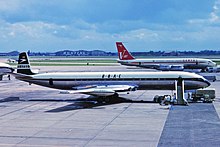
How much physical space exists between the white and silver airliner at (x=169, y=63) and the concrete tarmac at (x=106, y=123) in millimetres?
67643

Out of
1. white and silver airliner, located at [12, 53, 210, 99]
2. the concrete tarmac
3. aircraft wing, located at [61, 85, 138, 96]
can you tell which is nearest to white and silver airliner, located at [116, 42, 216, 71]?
white and silver airliner, located at [12, 53, 210, 99]

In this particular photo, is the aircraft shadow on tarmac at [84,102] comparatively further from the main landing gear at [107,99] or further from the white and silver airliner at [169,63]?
the white and silver airliner at [169,63]

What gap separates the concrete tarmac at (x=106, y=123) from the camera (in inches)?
1077

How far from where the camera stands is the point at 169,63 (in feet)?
390

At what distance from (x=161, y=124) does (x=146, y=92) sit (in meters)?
25.7

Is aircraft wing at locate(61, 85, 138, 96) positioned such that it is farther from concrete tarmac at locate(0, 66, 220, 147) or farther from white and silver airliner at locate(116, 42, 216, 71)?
white and silver airliner at locate(116, 42, 216, 71)

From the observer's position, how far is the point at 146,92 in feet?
192

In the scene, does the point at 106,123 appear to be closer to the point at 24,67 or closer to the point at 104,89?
the point at 104,89

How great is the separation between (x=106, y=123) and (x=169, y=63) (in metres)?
87.4

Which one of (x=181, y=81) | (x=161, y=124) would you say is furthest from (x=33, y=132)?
(x=181, y=81)

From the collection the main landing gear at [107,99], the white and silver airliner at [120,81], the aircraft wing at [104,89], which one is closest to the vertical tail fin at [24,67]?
the white and silver airliner at [120,81]

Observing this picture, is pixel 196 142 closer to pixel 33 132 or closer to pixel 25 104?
pixel 33 132

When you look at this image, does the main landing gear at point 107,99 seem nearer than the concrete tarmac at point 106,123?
No

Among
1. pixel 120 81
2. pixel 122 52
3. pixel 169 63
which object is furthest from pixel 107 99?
pixel 122 52
